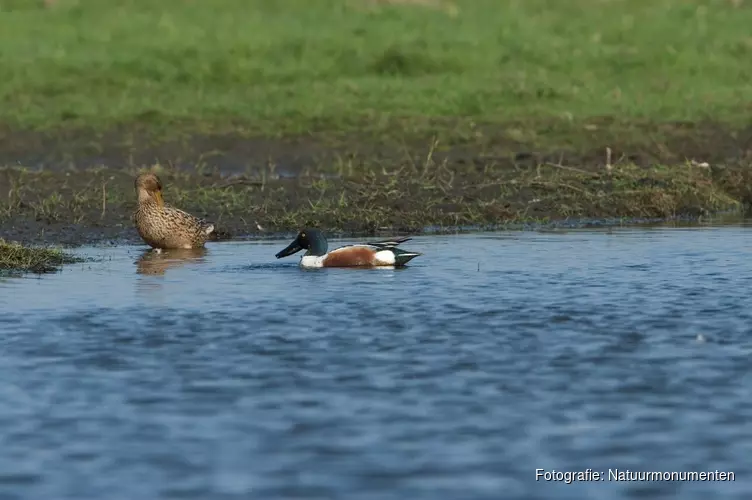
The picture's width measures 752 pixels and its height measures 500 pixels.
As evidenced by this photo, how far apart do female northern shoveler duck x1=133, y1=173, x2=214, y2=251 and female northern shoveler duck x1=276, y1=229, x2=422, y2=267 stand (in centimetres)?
153

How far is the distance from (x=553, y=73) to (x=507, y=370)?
15.6m

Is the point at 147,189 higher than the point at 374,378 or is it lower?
higher

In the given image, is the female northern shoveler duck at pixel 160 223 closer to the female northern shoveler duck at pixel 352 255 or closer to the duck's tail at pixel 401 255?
the female northern shoveler duck at pixel 352 255

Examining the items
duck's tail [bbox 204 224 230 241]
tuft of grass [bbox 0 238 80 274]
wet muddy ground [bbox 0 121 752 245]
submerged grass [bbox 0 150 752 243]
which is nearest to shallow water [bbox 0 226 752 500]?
tuft of grass [bbox 0 238 80 274]

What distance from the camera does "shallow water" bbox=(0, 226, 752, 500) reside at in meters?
6.68

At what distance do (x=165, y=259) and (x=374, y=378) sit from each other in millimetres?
5742

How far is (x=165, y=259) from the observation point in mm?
14039

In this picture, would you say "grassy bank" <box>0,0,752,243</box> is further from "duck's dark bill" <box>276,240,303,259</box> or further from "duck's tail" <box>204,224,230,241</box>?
"duck's dark bill" <box>276,240,303,259</box>

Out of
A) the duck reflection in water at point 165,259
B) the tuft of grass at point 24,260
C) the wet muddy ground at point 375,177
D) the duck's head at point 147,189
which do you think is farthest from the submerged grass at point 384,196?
the tuft of grass at point 24,260

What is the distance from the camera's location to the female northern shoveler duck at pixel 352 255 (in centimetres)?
1331

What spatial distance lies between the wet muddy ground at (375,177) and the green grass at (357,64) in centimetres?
67

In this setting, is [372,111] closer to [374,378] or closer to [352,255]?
[352,255]

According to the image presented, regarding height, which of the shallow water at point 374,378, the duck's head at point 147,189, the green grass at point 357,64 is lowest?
the shallow water at point 374,378

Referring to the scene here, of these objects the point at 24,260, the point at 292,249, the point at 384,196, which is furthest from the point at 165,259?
the point at 384,196
